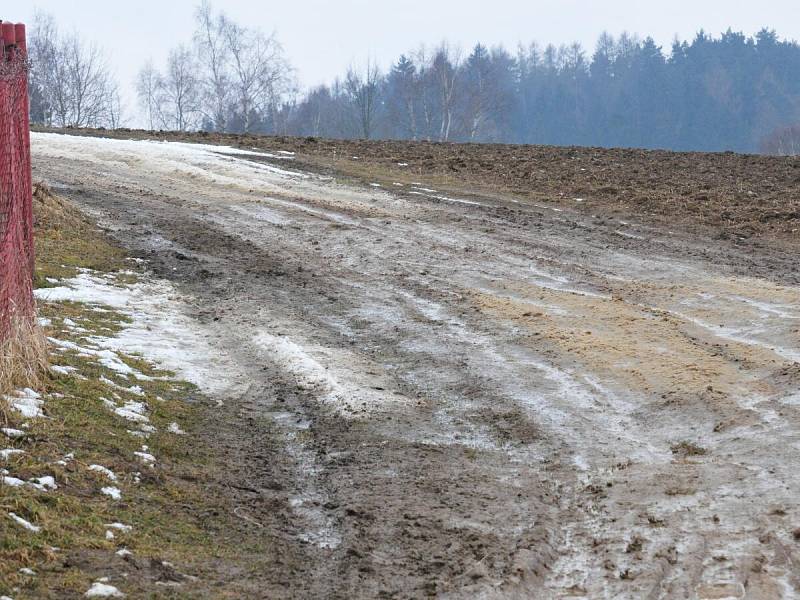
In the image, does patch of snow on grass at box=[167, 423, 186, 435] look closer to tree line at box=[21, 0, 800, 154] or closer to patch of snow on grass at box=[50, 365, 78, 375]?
patch of snow on grass at box=[50, 365, 78, 375]

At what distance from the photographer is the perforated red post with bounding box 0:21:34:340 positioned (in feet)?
20.7

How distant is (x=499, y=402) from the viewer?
7.29m

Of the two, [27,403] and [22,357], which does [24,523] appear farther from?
[22,357]

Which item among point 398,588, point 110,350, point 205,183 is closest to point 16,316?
point 110,350

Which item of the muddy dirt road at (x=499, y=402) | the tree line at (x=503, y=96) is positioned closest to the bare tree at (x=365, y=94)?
the tree line at (x=503, y=96)

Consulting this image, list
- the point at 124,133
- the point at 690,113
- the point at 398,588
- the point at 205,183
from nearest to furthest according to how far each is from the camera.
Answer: the point at 398,588, the point at 205,183, the point at 124,133, the point at 690,113

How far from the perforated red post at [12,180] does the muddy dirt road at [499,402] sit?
1653 millimetres

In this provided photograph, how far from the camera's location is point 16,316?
6289mm

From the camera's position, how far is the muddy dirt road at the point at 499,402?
4684 mm

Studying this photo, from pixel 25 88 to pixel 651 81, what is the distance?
102607mm

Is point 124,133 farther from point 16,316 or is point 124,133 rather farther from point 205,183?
point 16,316

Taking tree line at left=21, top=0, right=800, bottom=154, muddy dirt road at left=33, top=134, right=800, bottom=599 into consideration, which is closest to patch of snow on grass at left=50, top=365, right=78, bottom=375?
muddy dirt road at left=33, top=134, right=800, bottom=599

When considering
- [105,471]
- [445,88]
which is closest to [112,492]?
[105,471]

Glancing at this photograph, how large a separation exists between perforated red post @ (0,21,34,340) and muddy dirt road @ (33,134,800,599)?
65.1 inches
